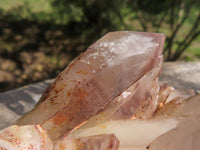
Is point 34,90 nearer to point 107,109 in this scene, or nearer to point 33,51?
point 107,109

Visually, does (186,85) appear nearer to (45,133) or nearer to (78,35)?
(45,133)

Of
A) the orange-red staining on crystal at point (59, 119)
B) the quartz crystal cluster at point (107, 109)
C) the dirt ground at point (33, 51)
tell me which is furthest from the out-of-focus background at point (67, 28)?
the orange-red staining on crystal at point (59, 119)

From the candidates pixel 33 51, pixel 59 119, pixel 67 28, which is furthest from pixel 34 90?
pixel 67 28

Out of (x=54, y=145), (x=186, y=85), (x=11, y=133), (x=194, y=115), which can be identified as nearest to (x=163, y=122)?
(x=194, y=115)

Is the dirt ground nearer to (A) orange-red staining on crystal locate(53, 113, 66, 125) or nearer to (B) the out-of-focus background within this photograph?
(B) the out-of-focus background

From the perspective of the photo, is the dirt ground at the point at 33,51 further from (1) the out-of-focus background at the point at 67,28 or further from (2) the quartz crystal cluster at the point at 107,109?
(2) the quartz crystal cluster at the point at 107,109

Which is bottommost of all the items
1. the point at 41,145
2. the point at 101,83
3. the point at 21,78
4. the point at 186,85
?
the point at 21,78
